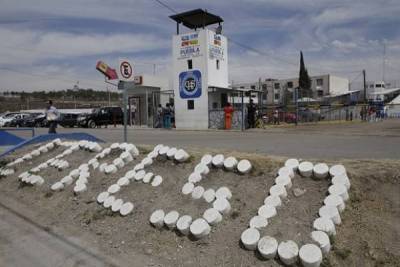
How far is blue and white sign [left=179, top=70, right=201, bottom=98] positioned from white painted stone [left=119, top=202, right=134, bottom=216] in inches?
776

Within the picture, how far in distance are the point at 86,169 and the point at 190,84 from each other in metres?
18.4

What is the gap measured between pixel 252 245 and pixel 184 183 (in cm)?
204

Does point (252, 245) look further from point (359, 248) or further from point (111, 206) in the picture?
point (111, 206)

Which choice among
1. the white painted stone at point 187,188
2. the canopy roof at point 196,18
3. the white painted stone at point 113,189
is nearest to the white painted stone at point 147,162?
the white painted stone at point 113,189

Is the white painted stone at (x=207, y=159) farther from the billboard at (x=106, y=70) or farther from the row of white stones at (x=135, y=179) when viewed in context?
the billboard at (x=106, y=70)

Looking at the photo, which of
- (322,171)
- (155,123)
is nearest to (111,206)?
(322,171)

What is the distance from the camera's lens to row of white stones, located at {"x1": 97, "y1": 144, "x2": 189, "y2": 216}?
6.09 m

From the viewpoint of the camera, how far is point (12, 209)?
7.15 metres

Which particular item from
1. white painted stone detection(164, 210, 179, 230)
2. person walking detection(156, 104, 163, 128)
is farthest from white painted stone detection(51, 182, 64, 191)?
person walking detection(156, 104, 163, 128)

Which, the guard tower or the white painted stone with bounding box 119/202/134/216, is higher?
the guard tower

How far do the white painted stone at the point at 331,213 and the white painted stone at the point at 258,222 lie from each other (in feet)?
2.29

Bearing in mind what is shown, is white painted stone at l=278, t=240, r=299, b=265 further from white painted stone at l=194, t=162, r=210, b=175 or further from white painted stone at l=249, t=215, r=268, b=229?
white painted stone at l=194, t=162, r=210, b=175

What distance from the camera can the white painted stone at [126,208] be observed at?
19.4 ft

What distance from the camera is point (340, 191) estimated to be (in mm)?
4984
